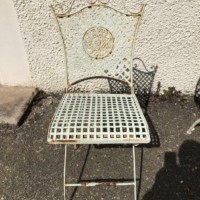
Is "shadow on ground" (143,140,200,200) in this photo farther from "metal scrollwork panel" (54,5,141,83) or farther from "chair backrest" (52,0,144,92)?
"metal scrollwork panel" (54,5,141,83)

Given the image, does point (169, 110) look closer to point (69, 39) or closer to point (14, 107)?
point (69, 39)

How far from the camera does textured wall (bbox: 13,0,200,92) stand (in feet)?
9.80

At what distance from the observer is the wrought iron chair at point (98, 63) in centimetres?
208

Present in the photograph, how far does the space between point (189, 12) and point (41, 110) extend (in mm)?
1969

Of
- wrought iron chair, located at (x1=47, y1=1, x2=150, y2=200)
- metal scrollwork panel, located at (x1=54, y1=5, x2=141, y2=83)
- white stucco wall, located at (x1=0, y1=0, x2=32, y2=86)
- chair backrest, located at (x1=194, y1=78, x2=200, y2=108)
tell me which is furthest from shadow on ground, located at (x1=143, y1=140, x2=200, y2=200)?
white stucco wall, located at (x1=0, y1=0, x2=32, y2=86)

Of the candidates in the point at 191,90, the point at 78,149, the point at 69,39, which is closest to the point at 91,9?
the point at 69,39

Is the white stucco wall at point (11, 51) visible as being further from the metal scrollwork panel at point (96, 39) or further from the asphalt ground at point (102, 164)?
the metal scrollwork panel at point (96, 39)

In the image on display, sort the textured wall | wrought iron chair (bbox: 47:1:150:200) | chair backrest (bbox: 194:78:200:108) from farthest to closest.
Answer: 1. chair backrest (bbox: 194:78:200:108)
2. the textured wall
3. wrought iron chair (bbox: 47:1:150:200)

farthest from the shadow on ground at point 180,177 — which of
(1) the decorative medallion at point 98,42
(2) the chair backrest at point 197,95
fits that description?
(1) the decorative medallion at point 98,42

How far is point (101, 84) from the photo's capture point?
3.50 metres

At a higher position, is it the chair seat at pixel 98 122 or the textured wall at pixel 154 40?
the textured wall at pixel 154 40

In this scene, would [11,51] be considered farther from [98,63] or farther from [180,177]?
[180,177]

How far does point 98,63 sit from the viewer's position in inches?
99.7

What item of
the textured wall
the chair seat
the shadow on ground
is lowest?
the shadow on ground
